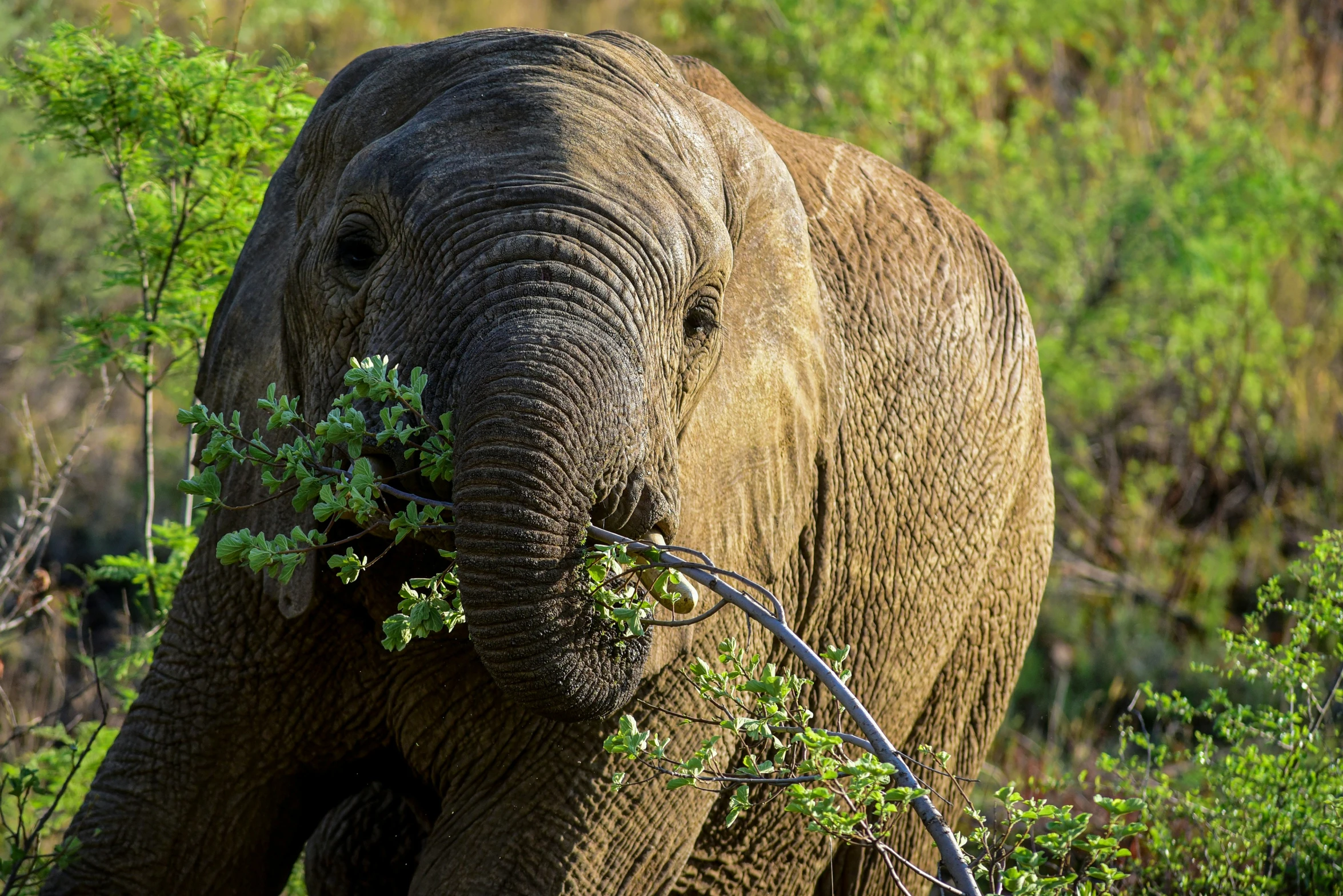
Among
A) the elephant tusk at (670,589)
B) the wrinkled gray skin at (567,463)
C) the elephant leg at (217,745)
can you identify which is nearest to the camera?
the wrinkled gray skin at (567,463)

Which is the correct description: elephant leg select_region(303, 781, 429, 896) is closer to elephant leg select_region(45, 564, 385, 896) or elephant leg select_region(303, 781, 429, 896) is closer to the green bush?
elephant leg select_region(45, 564, 385, 896)

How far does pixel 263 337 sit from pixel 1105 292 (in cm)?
829

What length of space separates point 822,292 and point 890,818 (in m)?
1.66

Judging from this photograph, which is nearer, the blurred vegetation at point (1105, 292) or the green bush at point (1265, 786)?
the green bush at point (1265, 786)

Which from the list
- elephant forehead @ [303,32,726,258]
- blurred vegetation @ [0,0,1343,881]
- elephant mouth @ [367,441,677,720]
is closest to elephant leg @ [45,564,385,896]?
elephant mouth @ [367,441,677,720]

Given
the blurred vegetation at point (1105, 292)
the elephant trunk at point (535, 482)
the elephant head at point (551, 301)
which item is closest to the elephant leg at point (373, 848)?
the elephant head at point (551, 301)

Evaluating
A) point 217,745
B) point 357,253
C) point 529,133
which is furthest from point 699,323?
point 217,745

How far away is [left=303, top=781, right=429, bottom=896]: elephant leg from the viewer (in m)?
4.38

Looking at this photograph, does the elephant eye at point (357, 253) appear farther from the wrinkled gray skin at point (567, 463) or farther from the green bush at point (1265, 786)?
the green bush at point (1265, 786)

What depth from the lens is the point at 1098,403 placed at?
10.3 metres

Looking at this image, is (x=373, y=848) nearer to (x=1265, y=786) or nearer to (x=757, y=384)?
(x=757, y=384)

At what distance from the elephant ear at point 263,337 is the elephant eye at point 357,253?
0.28 metres

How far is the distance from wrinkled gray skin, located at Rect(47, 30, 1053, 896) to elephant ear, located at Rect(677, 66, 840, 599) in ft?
0.03

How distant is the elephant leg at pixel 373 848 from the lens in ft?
14.4
